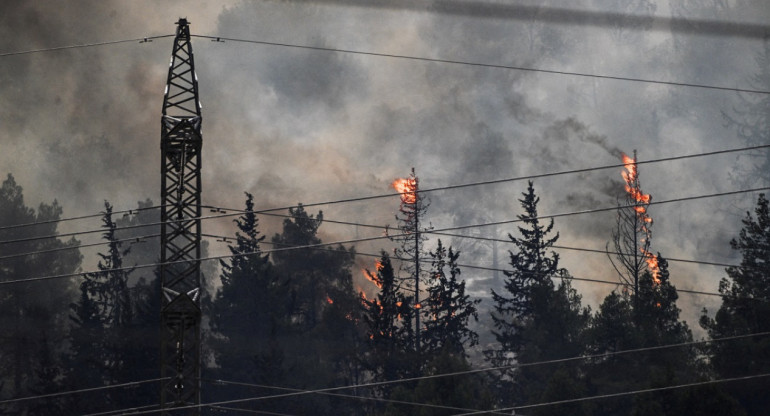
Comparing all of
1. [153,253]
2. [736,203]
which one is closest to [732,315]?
[736,203]

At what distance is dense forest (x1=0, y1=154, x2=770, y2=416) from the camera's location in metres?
54.4

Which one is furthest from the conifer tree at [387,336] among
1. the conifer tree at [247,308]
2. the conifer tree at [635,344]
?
the conifer tree at [635,344]

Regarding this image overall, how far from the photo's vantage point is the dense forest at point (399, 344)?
5444 cm

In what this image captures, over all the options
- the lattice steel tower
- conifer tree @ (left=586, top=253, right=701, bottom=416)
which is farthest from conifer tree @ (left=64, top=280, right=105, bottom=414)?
the lattice steel tower

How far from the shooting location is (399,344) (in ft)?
225

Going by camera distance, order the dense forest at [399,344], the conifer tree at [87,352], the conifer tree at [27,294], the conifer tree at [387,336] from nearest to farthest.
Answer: the dense forest at [399,344] < the conifer tree at [387,336] < the conifer tree at [87,352] < the conifer tree at [27,294]

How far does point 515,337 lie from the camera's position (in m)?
71.4

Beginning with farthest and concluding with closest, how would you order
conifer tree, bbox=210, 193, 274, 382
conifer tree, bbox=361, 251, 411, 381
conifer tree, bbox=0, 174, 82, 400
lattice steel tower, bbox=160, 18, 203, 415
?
conifer tree, bbox=0, 174, 82, 400
conifer tree, bbox=210, 193, 274, 382
conifer tree, bbox=361, 251, 411, 381
lattice steel tower, bbox=160, 18, 203, 415

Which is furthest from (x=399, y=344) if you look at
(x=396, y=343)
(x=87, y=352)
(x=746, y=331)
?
(x=746, y=331)

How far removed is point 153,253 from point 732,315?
236 ft

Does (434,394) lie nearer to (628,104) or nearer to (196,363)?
(196,363)

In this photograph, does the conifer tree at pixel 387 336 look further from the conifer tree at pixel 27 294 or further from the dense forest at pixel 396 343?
the conifer tree at pixel 27 294

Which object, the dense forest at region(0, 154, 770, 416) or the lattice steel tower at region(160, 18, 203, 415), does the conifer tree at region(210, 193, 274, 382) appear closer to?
the dense forest at region(0, 154, 770, 416)

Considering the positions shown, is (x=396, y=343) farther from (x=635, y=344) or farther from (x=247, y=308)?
(x=635, y=344)
